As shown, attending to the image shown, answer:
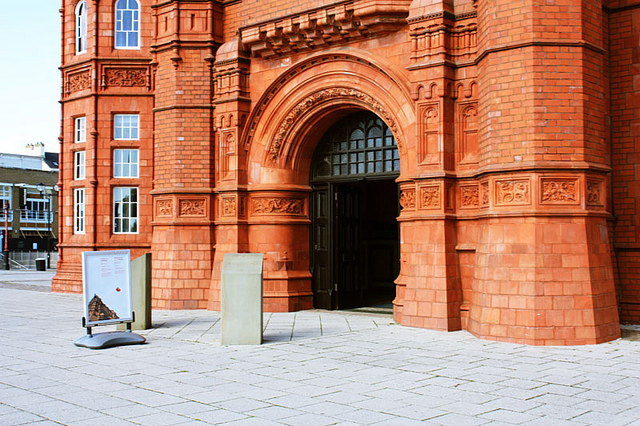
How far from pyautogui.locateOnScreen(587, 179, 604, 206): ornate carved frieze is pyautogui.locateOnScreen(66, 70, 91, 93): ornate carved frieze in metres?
13.0

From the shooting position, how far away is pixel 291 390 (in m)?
6.34

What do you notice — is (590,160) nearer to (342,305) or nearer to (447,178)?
(447,178)

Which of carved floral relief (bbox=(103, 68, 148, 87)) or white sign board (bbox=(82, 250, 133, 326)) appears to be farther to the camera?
carved floral relief (bbox=(103, 68, 148, 87))

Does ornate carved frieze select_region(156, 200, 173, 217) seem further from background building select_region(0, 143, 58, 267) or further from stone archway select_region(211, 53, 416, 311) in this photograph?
background building select_region(0, 143, 58, 267)

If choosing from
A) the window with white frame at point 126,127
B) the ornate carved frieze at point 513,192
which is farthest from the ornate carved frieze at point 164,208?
the ornate carved frieze at point 513,192

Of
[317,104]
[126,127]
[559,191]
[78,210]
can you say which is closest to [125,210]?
[78,210]

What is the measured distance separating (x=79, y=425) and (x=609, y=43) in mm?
9859

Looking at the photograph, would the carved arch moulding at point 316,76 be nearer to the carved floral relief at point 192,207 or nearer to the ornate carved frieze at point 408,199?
the ornate carved frieze at point 408,199

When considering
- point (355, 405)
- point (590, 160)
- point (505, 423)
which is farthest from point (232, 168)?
point (505, 423)

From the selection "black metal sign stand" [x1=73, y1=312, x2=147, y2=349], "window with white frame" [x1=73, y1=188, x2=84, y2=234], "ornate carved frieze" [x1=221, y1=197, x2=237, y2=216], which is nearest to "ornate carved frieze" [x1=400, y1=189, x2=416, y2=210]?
"ornate carved frieze" [x1=221, y1=197, x2=237, y2=216]

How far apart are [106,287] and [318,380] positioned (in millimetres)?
4167

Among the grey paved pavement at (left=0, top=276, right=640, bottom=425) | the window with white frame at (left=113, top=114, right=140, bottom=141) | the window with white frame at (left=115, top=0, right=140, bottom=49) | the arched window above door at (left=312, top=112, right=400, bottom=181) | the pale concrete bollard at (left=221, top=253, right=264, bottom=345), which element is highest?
the window with white frame at (left=115, top=0, right=140, bottom=49)

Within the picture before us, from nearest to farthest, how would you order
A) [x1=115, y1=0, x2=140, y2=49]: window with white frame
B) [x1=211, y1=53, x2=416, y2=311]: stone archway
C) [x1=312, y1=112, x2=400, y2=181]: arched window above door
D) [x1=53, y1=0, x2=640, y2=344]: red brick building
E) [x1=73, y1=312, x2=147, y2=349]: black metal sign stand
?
[x1=73, y1=312, x2=147, y2=349]: black metal sign stand → [x1=53, y1=0, x2=640, y2=344]: red brick building → [x1=312, y1=112, x2=400, y2=181]: arched window above door → [x1=211, y1=53, x2=416, y2=311]: stone archway → [x1=115, y1=0, x2=140, y2=49]: window with white frame

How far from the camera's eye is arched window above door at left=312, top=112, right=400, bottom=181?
502 inches
